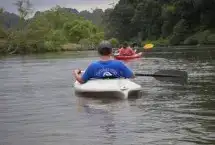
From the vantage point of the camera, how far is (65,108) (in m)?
10.3

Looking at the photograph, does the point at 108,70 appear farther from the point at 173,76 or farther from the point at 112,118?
the point at 173,76

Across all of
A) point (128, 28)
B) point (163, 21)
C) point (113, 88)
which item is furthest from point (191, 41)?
point (113, 88)

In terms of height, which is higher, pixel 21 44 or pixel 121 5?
pixel 121 5

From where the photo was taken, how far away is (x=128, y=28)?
104 m

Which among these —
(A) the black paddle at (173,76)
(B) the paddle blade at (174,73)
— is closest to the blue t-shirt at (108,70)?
(A) the black paddle at (173,76)

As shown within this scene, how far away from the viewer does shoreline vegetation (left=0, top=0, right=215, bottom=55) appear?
63978 mm

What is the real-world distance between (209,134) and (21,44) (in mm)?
56517

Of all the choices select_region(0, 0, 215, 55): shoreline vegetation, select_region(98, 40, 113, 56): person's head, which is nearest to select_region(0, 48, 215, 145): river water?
select_region(98, 40, 113, 56): person's head

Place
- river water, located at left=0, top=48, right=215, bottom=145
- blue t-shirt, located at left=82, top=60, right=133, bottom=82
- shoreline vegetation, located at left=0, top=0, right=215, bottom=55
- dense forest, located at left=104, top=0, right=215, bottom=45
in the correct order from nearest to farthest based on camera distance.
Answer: river water, located at left=0, top=48, right=215, bottom=145 → blue t-shirt, located at left=82, top=60, right=133, bottom=82 → shoreline vegetation, located at left=0, top=0, right=215, bottom=55 → dense forest, located at left=104, top=0, right=215, bottom=45

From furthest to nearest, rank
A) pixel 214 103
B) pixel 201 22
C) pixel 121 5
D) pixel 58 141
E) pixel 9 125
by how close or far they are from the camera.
→ pixel 121 5, pixel 201 22, pixel 214 103, pixel 9 125, pixel 58 141

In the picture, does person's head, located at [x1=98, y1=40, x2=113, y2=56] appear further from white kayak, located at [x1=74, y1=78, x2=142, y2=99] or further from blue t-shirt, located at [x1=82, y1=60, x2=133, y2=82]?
white kayak, located at [x1=74, y1=78, x2=142, y2=99]

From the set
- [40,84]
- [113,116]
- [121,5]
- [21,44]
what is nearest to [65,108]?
[113,116]

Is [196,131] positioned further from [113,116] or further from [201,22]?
[201,22]

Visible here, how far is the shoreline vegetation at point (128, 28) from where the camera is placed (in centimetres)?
6398
